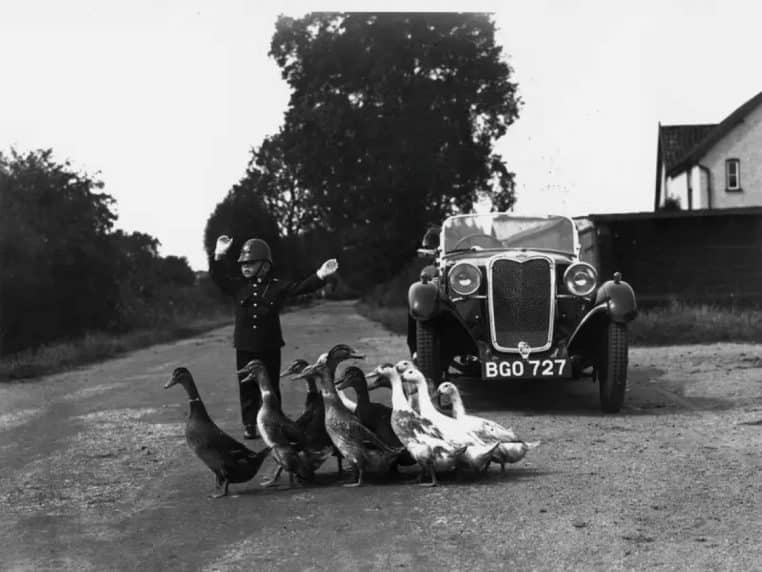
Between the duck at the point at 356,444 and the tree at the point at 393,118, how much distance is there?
27637 mm

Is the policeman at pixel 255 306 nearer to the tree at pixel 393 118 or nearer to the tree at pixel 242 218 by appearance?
the tree at pixel 393 118

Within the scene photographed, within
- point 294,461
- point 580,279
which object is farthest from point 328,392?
point 580,279

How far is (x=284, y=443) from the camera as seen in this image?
7625 millimetres

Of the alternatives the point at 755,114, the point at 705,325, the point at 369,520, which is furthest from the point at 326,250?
the point at 369,520

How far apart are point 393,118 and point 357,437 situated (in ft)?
104

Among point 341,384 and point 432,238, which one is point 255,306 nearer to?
point 341,384

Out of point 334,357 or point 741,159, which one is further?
point 741,159

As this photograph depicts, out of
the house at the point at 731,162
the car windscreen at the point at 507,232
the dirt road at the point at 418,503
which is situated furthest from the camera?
the house at the point at 731,162

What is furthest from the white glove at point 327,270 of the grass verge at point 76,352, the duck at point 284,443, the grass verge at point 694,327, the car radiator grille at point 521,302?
the grass verge at point 694,327

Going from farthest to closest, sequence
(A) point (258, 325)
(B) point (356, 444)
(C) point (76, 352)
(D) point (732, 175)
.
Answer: (D) point (732, 175) < (C) point (76, 352) < (A) point (258, 325) < (B) point (356, 444)

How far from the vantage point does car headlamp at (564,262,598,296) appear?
1162 centimetres

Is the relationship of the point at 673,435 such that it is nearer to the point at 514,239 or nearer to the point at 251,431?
the point at 251,431

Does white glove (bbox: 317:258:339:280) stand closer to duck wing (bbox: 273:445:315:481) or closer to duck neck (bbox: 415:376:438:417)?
duck neck (bbox: 415:376:438:417)

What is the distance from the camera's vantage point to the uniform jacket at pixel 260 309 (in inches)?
389
